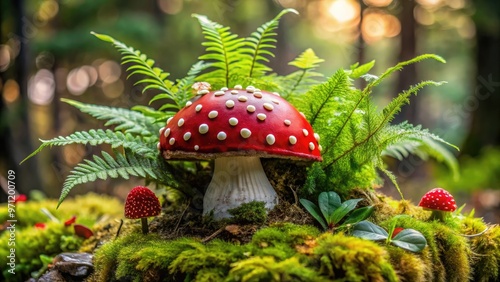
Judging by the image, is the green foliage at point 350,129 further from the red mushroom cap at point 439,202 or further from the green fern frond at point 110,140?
the green fern frond at point 110,140

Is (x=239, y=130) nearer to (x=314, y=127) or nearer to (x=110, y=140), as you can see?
(x=314, y=127)

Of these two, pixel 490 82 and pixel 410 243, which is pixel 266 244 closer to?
pixel 410 243

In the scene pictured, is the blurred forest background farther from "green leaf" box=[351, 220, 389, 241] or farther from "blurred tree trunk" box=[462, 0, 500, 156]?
"green leaf" box=[351, 220, 389, 241]

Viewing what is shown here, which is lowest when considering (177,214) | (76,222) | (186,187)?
(76,222)

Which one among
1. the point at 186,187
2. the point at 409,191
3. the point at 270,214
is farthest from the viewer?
the point at 409,191

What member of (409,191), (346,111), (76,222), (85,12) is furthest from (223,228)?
(85,12)

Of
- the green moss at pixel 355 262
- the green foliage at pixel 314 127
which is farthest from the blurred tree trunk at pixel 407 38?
the green moss at pixel 355 262
